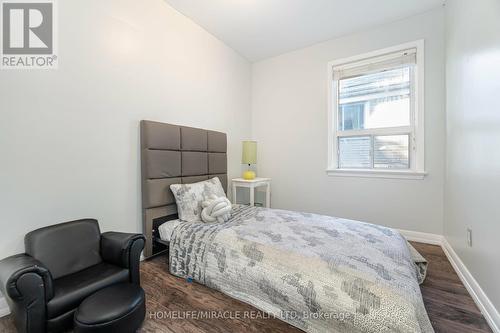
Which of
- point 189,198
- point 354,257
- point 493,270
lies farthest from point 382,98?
point 189,198

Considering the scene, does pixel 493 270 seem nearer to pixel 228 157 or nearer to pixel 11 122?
pixel 228 157

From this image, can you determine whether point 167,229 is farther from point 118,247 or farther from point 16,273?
point 16,273

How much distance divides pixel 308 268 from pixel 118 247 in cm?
137

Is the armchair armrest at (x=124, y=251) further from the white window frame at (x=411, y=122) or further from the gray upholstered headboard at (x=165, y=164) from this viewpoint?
the white window frame at (x=411, y=122)

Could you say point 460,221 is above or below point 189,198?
below

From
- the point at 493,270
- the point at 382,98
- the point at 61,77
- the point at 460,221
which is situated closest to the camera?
the point at 493,270

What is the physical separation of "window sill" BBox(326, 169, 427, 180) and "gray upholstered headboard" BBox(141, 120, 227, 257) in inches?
76.7

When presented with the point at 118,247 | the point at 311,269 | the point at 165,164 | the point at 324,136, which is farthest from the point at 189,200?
the point at 324,136

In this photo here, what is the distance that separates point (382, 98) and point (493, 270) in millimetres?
2312

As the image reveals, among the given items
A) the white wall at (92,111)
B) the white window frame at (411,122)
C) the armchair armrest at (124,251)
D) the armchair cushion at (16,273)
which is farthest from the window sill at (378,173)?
the armchair cushion at (16,273)

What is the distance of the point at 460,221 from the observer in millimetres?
2047

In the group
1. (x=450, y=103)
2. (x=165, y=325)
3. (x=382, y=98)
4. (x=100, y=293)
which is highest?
(x=382, y=98)

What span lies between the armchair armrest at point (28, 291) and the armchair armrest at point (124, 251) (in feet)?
1.34

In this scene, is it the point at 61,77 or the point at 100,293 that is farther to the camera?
the point at 61,77
